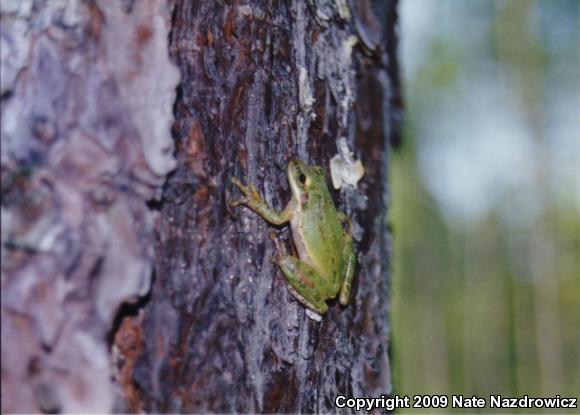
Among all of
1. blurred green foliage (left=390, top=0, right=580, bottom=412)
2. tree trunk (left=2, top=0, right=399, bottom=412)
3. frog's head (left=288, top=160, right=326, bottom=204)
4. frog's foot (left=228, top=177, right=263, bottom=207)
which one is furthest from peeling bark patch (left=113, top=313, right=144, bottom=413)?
blurred green foliage (left=390, top=0, right=580, bottom=412)

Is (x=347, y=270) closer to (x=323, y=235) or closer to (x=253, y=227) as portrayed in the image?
(x=323, y=235)

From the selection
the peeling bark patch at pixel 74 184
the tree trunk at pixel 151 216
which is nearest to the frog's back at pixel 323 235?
the tree trunk at pixel 151 216

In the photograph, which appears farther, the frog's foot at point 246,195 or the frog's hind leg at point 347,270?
the frog's hind leg at point 347,270

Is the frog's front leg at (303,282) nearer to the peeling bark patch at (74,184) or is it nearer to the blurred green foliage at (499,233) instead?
the peeling bark patch at (74,184)

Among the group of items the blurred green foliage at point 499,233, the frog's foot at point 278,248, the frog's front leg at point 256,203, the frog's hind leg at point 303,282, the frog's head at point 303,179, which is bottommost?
→ the frog's hind leg at point 303,282

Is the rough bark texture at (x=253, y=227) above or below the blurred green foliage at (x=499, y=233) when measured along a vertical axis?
below

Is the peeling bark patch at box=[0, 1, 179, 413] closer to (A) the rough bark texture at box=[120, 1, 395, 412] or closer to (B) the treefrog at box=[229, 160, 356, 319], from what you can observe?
(A) the rough bark texture at box=[120, 1, 395, 412]

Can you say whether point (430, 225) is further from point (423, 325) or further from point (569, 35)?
point (569, 35)

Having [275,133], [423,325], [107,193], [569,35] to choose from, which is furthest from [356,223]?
[423,325]
